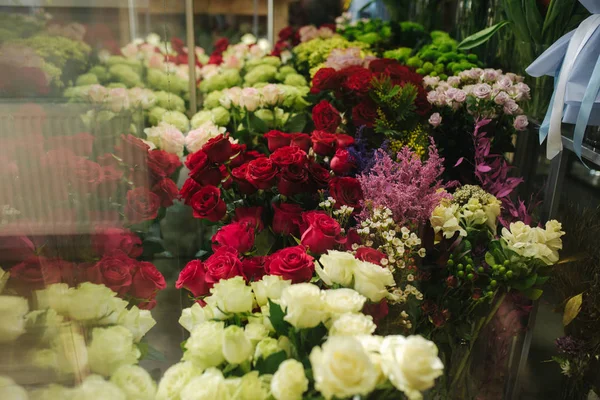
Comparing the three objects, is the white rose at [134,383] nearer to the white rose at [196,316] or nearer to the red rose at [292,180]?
the white rose at [196,316]

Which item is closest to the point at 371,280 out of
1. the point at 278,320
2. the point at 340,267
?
Answer: the point at 340,267

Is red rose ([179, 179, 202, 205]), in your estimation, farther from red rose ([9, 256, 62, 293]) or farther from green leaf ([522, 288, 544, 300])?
green leaf ([522, 288, 544, 300])

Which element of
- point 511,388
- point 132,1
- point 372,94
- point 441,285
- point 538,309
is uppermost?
point 132,1

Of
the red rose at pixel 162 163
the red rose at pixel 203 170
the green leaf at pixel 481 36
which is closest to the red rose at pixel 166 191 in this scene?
the red rose at pixel 162 163

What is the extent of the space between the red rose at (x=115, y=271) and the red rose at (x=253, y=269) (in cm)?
22

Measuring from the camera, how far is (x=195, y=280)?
0.97 metres

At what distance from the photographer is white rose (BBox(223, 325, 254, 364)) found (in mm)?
648

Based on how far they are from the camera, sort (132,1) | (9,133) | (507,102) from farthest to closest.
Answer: (507,102) → (132,1) → (9,133)

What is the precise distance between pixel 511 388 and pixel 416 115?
75 cm

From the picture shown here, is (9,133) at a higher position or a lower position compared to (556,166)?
higher

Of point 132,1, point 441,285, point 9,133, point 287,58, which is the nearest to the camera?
point 9,133

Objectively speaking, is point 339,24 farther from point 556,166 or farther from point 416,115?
point 556,166

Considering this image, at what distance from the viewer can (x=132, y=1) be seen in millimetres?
1192

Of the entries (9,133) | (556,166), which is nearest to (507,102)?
(556,166)
